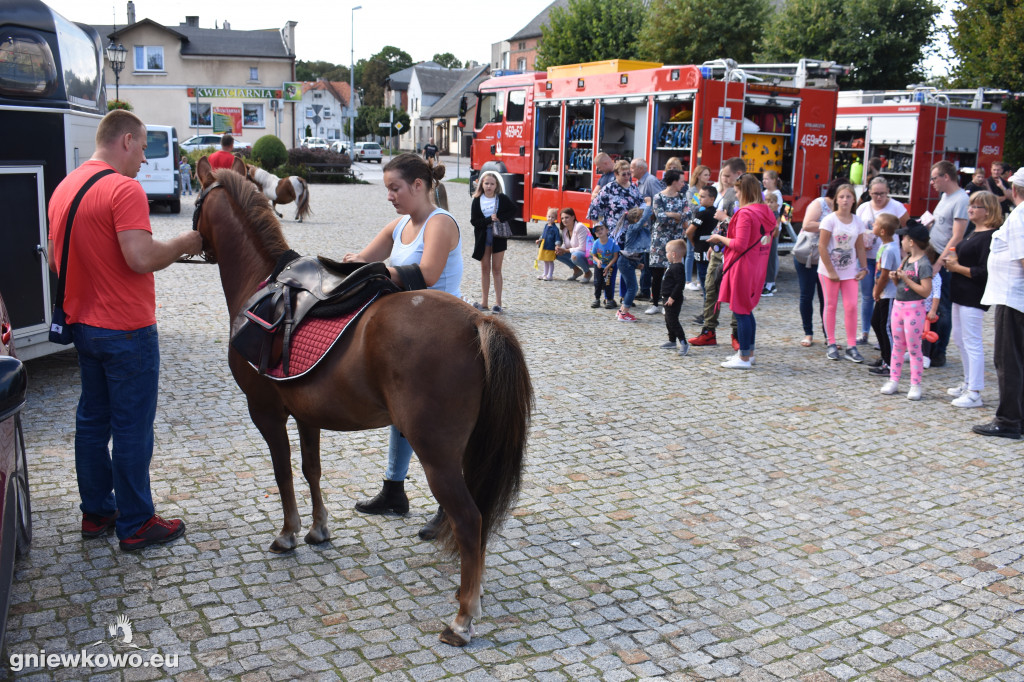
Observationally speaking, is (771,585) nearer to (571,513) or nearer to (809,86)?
(571,513)

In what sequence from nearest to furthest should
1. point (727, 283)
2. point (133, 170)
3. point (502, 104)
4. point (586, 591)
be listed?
1. point (586, 591)
2. point (133, 170)
3. point (727, 283)
4. point (502, 104)

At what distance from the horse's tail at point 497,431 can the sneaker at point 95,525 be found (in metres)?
1.97

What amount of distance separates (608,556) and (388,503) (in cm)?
135

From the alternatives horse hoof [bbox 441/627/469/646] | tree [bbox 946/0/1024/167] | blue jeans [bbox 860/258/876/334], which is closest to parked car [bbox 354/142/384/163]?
tree [bbox 946/0/1024/167]

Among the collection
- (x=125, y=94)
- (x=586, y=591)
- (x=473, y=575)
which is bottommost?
(x=586, y=591)

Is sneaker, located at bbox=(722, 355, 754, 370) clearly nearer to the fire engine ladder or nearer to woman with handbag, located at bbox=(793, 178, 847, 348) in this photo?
woman with handbag, located at bbox=(793, 178, 847, 348)

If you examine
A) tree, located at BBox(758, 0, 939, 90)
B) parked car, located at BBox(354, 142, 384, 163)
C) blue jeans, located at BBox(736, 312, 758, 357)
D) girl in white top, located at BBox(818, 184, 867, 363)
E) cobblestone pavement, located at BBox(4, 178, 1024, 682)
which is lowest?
cobblestone pavement, located at BBox(4, 178, 1024, 682)

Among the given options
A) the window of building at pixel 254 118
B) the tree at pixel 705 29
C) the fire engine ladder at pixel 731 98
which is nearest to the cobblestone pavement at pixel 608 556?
the fire engine ladder at pixel 731 98

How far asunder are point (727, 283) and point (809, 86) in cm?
865

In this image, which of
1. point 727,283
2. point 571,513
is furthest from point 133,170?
point 727,283

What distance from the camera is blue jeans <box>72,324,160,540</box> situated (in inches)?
164

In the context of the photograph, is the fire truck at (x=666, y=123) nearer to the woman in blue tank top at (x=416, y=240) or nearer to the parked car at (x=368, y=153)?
the woman in blue tank top at (x=416, y=240)

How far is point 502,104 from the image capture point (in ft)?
61.3

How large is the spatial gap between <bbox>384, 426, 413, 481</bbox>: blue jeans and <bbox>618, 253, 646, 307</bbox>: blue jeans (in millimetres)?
6553
